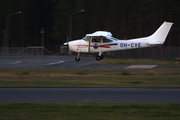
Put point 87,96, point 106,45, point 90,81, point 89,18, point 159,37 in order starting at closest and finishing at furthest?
point 87,96
point 90,81
point 159,37
point 106,45
point 89,18

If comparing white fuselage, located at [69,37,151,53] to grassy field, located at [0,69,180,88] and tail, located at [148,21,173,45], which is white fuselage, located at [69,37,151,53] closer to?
tail, located at [148,21,173,45]

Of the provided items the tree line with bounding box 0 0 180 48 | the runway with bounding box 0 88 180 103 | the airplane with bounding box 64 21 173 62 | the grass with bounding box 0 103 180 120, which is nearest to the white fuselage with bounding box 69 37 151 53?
the airplane with bounding box 64 21 173 62

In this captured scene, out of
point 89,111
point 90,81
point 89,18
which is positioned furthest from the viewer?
point 89,18

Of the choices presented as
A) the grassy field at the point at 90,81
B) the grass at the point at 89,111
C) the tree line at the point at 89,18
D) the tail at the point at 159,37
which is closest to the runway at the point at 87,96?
the grass at the point at 89,111

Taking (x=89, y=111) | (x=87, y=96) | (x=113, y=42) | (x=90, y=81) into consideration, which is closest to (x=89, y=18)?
(x=113, y=42)

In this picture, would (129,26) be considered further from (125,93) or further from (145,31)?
(125,93)

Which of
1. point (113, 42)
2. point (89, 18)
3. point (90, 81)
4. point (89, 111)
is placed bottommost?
point (90, 81)

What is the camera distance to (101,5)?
5716cm

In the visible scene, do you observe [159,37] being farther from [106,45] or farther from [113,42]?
[106,45]

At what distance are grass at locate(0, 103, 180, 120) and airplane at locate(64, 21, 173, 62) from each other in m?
19.1

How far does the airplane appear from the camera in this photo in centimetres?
2870

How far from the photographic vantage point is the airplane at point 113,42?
28.7 metres

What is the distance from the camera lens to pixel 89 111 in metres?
8.95

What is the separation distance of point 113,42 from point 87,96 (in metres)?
17.4
